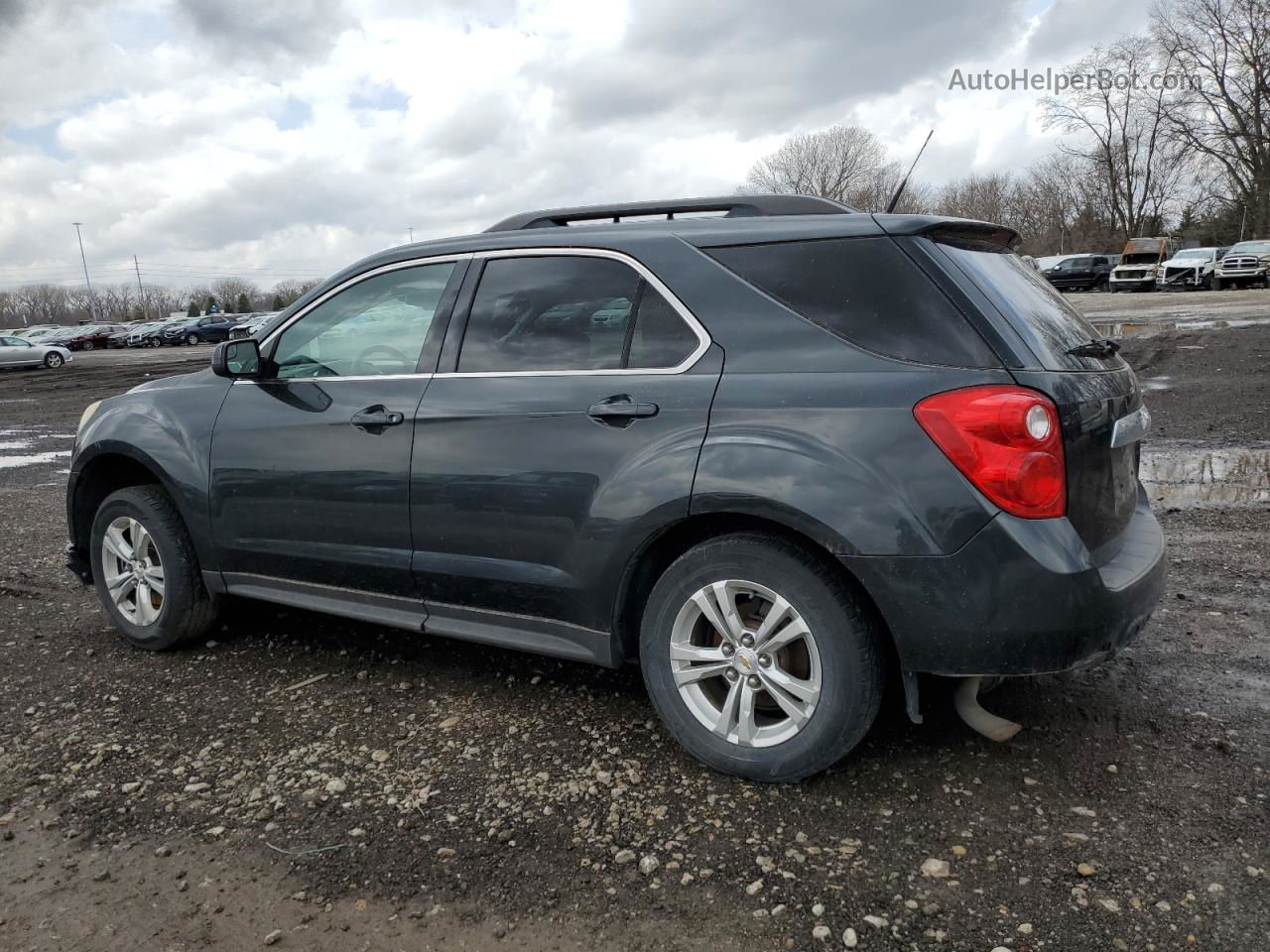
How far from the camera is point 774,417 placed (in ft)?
9.91

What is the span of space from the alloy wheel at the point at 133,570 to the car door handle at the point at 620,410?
7.77ft

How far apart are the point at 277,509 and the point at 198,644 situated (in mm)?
1031

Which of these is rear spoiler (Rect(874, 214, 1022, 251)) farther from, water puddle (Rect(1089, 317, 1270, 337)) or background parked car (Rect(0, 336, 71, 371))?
background parked car (Rect(0, 336, 71, 371))

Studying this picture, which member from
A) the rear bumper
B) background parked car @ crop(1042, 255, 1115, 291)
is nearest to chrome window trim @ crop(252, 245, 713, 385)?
the rear bumper

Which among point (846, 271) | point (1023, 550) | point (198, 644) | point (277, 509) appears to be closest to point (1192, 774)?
point (1023, 550)

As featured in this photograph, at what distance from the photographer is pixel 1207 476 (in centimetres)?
753

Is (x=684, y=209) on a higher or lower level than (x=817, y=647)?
higher

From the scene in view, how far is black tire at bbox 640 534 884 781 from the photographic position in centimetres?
294

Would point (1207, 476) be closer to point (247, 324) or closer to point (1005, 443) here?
point (1005, 443)

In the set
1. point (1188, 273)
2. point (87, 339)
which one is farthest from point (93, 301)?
point (1188, 273)

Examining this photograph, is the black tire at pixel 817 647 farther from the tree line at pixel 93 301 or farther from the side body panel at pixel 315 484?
the tree line at pixel 93 301

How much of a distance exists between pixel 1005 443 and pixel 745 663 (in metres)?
0.99

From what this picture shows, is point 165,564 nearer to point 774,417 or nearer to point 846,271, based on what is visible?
point 774,417

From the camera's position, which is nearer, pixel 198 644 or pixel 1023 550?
pixel 1023 550
